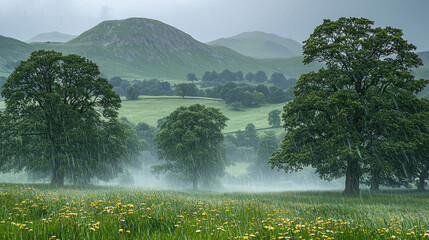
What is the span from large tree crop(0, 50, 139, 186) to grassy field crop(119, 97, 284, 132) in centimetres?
8348

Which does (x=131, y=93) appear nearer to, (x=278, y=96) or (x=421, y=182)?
(x=278, y=96)

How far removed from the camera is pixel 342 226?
7.30m

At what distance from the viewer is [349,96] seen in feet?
79.8

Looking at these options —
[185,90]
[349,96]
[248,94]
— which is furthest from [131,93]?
[349,96]

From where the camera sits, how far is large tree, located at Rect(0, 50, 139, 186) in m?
31.0

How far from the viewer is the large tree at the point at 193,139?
4869cm

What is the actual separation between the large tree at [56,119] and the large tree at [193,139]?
14.6m

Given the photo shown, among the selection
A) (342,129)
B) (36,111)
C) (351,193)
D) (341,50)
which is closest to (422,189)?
(351,193)

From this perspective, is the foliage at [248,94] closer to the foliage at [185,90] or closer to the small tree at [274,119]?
the foliage at [185,90]

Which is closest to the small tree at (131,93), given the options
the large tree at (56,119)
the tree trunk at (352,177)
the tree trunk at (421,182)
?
the large tree at (56,119)

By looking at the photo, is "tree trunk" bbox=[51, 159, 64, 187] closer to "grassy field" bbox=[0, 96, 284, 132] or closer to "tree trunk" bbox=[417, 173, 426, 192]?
"tree trunk" bbox=[417, 173, 426, 192]

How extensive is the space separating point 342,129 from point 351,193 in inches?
256

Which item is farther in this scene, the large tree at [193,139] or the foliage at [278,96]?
the foliage at [278,96]

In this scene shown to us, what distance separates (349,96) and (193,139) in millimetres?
28082
